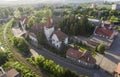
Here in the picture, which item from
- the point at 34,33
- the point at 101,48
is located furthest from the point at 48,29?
the point at 101,48

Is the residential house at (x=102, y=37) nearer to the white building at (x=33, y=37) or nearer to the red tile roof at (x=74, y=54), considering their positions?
the red tile roof at (x=74, y=54)

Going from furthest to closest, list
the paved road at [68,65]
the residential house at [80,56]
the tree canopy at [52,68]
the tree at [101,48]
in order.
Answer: the tree at [101,48], the residential house at [80,56], the paved road at [68,65], the tree canopy at [52,68]

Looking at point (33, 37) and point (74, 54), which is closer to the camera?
point (74, 54)

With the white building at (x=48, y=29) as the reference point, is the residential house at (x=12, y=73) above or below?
below

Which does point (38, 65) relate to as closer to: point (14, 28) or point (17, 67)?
point (17, 67)

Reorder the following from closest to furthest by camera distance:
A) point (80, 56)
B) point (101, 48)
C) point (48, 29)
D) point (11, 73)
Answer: point (11, 73) → point (80, 56) → point (101, 48) → point (48, 29)

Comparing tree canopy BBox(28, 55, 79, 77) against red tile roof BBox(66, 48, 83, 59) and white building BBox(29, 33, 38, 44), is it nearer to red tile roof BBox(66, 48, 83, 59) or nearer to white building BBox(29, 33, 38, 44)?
red tile roof BBox(66, 48, 83, 59)

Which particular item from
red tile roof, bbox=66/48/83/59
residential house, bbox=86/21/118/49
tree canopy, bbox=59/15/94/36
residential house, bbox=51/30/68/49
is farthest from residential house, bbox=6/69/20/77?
tree canopy, bbox=59/15/94/36

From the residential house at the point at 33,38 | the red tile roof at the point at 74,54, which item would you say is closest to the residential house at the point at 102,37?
the red tile roof at the point at 74,54

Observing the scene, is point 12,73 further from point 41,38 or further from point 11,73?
point 41,38
